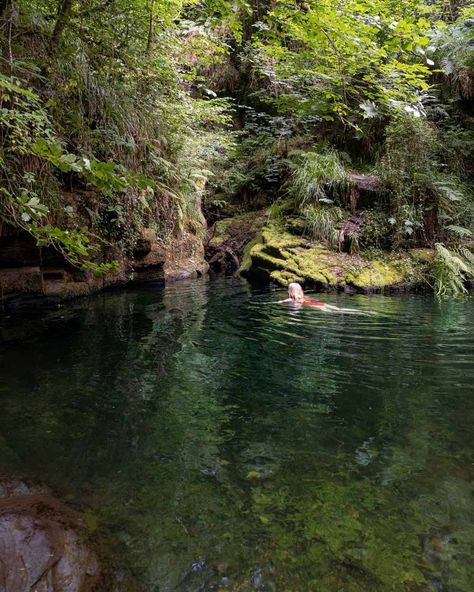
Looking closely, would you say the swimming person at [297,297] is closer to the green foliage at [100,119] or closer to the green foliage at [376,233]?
the green foliage at [100,119]

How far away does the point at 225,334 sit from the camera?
18.7ft

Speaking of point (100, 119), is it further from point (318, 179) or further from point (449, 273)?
point (449, 273)

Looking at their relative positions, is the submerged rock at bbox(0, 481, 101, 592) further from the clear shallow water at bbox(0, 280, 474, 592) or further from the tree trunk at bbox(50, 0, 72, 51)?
the tree trunk at bbox(50, 0, 72, 51)

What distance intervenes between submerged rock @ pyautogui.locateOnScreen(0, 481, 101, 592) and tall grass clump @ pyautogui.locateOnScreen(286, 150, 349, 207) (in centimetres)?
1064

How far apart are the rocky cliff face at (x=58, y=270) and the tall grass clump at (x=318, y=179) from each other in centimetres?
368

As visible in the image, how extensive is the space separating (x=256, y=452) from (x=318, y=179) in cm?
1025

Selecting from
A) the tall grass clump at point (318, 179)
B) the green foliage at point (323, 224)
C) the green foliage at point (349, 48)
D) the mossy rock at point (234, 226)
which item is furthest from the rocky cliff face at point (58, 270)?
the green foliage at point (349, 48)

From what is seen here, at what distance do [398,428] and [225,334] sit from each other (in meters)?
3.00

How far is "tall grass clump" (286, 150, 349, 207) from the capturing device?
11.7m

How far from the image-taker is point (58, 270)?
7426 millimetres

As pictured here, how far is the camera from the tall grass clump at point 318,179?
11.7 metres

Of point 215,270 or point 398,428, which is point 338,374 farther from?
point 215,270

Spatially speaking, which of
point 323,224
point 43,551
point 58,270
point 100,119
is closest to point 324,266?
point 323,224

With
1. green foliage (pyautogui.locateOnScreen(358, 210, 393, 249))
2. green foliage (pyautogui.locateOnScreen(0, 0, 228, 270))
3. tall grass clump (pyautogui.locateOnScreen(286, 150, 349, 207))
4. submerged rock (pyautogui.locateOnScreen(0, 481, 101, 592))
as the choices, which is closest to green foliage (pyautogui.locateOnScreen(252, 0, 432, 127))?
tall grass clump (pyautogui.locateOnScreen(286, 150, 349, 207))
